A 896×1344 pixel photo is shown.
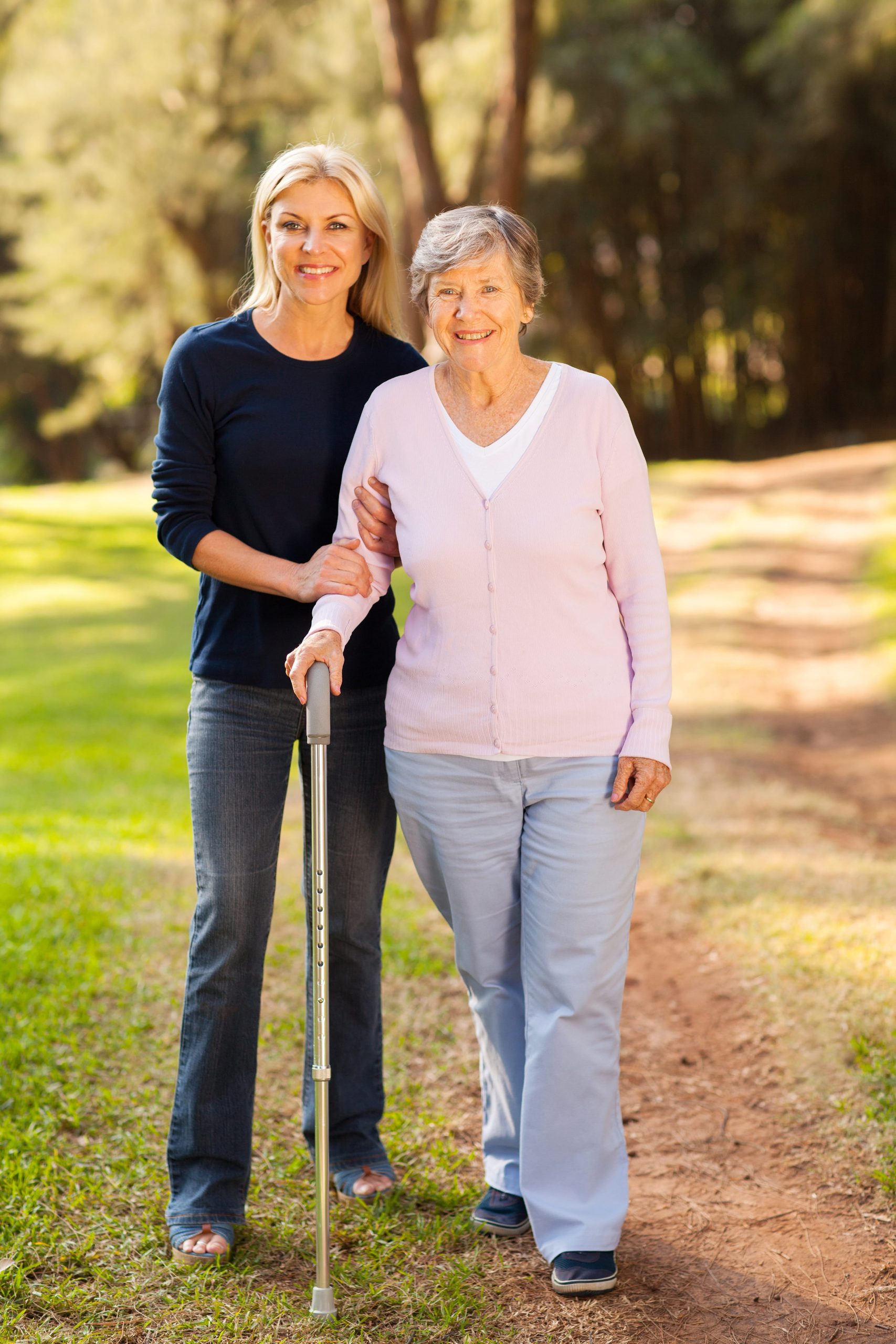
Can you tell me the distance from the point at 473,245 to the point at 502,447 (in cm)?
39

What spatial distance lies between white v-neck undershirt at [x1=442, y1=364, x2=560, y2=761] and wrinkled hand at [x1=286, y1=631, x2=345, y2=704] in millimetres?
338

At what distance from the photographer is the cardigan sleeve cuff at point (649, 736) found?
8.23 ft

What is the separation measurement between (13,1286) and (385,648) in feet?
4.97

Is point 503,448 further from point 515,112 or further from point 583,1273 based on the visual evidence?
point 515,112

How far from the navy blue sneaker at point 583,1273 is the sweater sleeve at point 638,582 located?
1.02m

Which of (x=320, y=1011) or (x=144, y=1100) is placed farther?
(x=144, y=1100)

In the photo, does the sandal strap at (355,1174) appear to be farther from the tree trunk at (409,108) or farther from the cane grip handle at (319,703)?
the tree trunk at (409,108)

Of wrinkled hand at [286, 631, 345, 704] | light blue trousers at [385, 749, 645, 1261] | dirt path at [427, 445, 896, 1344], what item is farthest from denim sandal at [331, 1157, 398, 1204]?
wrinkled hand at [286, 631, 345, 704]

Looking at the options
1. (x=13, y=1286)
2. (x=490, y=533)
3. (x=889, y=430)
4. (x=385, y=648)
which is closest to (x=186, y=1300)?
(x=13, y=1286)

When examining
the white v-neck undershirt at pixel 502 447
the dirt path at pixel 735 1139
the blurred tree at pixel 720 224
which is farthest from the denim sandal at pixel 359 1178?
the blurred tree at pixel 720 224

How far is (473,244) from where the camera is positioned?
2459 mm

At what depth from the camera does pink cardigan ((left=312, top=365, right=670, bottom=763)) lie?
2465 mm

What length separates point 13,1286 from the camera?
262cm

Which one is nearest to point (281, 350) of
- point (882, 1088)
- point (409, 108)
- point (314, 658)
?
point (314, 658)
